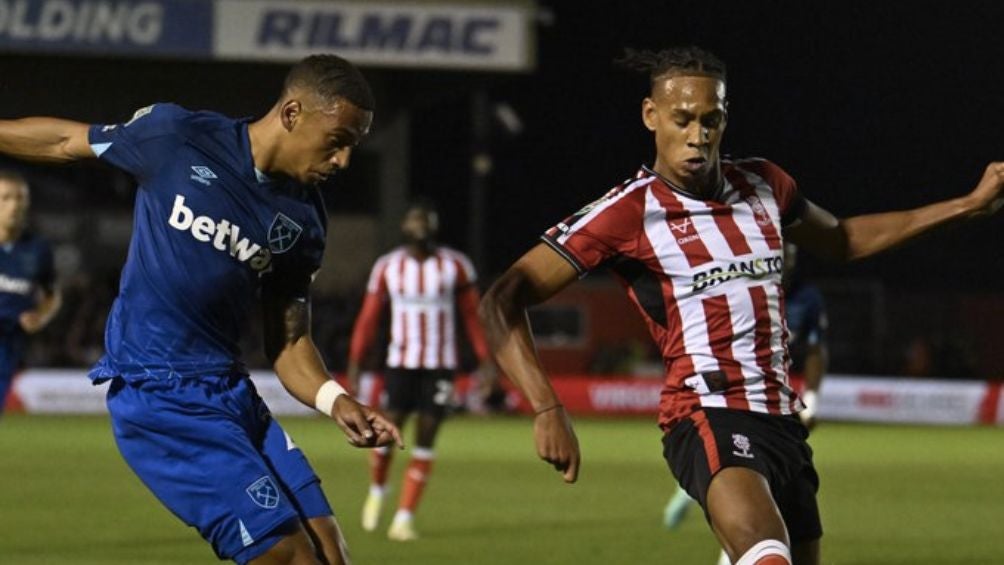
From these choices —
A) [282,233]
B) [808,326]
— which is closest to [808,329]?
[808,326]

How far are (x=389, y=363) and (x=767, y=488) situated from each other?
8445mm

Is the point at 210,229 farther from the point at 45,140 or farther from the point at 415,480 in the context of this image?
the point at 415,480

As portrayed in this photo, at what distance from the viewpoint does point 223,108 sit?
34.3 m

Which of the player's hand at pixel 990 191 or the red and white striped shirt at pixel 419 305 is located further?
the red and white striped shirt at pixel 419 305

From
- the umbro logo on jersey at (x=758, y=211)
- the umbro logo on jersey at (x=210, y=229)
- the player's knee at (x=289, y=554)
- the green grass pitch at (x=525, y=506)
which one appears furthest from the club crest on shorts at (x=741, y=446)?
the green grass pitch at (x=525, y=506)

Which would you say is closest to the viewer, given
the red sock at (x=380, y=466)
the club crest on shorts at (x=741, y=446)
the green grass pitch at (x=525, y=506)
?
the club crest on shorts at (x=741, y=446)

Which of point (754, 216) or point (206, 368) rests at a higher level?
point (754, 216)

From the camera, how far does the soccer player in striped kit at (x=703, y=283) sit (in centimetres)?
663

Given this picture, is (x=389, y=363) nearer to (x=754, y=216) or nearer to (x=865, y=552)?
(x=865, y=552)

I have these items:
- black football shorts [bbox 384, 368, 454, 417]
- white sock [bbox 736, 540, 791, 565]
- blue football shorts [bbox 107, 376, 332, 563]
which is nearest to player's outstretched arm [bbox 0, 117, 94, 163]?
blue football shorts [bbox 107, 376, 332, 563]

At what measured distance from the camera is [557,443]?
5.98m

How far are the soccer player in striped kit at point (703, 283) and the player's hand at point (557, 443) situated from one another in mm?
586

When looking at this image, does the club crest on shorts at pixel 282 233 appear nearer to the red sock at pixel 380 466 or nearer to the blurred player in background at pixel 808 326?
the blurred player in background at pixel 808 326

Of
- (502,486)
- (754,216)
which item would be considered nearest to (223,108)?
(502,486)
